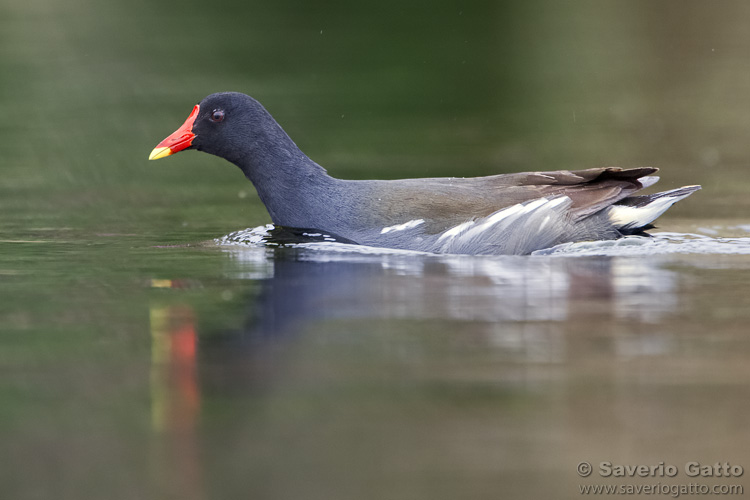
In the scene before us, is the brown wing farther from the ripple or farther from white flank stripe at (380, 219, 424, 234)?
the ripple

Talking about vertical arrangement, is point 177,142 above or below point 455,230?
above

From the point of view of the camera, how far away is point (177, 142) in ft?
26.4

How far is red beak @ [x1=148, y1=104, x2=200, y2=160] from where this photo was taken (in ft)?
26.2

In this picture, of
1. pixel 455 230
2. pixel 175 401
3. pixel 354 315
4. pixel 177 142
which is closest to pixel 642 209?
pixel 455 230

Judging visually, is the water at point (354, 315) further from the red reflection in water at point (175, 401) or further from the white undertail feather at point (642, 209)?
the white undertail feather at point (642, 209)

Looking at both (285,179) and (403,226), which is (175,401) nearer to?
(403,226)

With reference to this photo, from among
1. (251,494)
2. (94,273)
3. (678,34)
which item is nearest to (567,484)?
(251,494)

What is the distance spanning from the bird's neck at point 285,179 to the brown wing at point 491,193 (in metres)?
0.44

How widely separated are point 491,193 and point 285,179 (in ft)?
4.78

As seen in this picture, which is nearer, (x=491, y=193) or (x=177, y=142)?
(x=491, y=193)

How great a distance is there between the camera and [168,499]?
365 centimetres

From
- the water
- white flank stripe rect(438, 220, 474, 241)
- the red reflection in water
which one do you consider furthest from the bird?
the red reflection in water

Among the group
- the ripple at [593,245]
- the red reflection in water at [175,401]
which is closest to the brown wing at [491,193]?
the ripple at [593,245]

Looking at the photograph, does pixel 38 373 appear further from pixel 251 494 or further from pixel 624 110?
pixel 624 110
